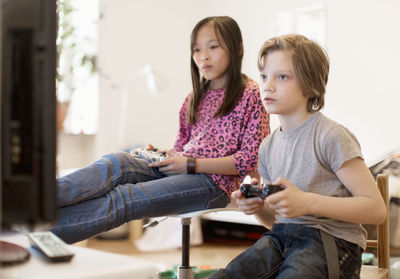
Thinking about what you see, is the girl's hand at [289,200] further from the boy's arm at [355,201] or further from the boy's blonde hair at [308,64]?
the boy's blonde hair at [308,64]

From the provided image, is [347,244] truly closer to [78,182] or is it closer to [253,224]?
[78,182]

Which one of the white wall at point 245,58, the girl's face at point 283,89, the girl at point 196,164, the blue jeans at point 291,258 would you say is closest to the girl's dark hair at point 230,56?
the girl at point 196,164

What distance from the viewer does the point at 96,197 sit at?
4.03 feet

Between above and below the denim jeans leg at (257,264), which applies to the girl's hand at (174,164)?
above

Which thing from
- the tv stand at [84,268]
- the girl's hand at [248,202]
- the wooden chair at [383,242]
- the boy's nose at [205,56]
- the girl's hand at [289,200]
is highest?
the boy's nose at [205,56]

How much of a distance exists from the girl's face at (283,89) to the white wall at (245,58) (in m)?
1.96

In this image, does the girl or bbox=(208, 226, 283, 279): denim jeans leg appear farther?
the girl

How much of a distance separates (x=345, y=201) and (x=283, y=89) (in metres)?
0.29

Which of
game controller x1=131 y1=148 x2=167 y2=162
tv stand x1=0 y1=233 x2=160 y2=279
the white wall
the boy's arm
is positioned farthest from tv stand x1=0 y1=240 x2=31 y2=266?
the white wall

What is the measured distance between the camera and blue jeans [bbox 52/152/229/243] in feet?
3.80

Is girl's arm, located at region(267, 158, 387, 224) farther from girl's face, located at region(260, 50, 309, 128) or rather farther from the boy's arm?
girl's face, located at region(260, 50, 309, 128)

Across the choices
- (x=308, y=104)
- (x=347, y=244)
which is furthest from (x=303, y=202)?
(x=308, y=104)

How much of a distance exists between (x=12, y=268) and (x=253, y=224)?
8.74 feet

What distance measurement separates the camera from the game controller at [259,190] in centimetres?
88
